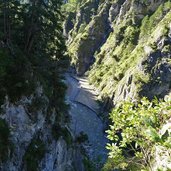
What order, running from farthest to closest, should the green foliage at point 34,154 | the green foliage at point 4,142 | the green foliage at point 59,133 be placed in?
the green foliage at point 59,133, the green foliage at point 34,154, the green foliage at point 4,142

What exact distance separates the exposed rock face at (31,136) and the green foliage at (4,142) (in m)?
0.43

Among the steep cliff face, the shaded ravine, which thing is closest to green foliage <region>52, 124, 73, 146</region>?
the shaded ravine

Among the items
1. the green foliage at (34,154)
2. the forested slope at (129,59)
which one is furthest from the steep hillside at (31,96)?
the forested slope at (129,59)

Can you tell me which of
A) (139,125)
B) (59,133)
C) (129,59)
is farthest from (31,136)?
(129,59)

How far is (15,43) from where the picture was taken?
1416 inches

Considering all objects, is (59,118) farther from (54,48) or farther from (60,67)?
(54,48)

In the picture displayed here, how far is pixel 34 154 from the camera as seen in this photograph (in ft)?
96.8

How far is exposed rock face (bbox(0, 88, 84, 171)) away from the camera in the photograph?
2726cm

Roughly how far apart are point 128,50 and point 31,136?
261ft

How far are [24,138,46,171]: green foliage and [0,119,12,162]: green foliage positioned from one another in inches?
113

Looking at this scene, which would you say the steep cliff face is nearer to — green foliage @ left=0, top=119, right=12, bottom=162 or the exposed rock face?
the exposed rock face

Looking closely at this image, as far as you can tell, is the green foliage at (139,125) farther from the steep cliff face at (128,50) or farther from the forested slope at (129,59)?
the steep cliff face at (128,50)

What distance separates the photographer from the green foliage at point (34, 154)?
92.9ft

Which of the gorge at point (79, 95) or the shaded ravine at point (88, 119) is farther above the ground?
the gorge at point (79, 95)
